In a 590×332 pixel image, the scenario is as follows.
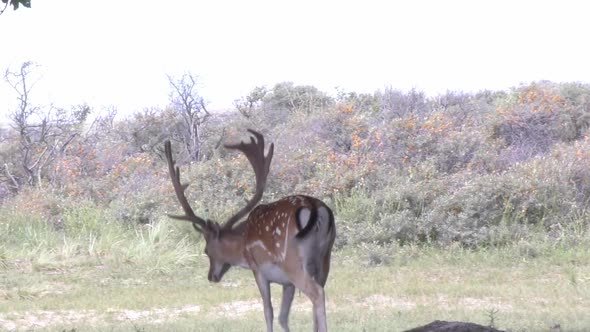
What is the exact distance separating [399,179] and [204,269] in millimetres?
5037

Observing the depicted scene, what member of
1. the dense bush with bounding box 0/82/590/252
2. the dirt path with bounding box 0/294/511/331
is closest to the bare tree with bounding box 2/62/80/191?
the dense bush with bounding box 0/82/590/252

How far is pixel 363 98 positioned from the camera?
101ft

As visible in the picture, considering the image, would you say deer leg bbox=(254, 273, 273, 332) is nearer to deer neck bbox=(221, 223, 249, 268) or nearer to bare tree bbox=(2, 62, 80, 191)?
deer neck bbox=(221, 223, 249, 268)

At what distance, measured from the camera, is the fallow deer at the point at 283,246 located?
7270 millimetres

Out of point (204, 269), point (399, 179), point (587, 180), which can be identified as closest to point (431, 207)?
point (399, 179)

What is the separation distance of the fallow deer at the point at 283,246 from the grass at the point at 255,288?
1844 mm

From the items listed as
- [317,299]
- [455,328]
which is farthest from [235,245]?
[455,328]

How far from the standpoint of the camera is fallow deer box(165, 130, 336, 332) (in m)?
7.27

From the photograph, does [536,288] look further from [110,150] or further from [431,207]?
[110,150]

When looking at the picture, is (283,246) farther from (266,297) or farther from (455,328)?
(455,328)

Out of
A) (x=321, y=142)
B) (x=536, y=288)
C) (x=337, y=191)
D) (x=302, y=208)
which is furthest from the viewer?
(x=321, y=142)

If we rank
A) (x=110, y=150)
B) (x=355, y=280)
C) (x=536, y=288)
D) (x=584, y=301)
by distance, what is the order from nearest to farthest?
1. (x=584, y=301)
2. (x=536, y=288)
3. (x=355, y=280)
4. (x=110, y=150)

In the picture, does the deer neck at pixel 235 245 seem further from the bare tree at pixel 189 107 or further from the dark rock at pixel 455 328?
the bare tree at pixel 189 107

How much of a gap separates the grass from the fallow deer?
6.05 ft
